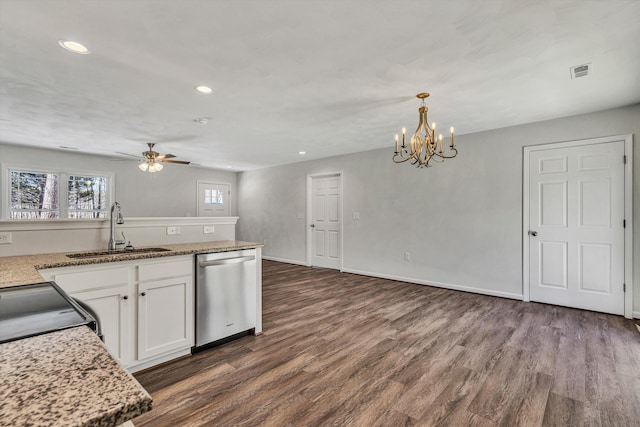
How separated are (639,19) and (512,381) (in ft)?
8.27

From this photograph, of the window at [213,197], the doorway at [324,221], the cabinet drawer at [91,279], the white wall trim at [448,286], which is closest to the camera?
the cabinet drawer at [91,279]

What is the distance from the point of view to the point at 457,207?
452 centimetres

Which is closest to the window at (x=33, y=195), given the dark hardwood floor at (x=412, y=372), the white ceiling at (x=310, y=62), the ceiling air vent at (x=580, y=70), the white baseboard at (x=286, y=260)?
the white ceiling at (x=310, y=62)

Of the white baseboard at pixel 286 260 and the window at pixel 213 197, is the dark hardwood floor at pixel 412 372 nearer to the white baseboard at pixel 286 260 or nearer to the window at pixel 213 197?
the white baseboard at pixel 286 260

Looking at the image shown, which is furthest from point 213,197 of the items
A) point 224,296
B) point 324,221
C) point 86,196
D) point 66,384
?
point 66,384

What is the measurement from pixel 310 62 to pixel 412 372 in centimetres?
252

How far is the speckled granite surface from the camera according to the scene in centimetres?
47

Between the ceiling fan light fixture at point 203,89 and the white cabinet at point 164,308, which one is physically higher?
the ceiling fan light fixture at point 203,89

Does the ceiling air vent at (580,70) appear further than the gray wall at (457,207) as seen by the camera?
No

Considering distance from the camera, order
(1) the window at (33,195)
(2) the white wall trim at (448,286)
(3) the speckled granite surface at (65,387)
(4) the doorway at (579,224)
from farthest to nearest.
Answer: (1) the window at (33,195) < (2) the white wall trim at (448,286) < (4) the doorway at (579,224) < (3) the speckled granite surface at (65,387)

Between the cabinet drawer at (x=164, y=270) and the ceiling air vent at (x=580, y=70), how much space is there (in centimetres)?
357

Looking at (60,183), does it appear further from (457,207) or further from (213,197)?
(457,207)

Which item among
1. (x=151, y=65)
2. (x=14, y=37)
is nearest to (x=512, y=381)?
(x=151, y=65)

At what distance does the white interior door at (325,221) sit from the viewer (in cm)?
611
